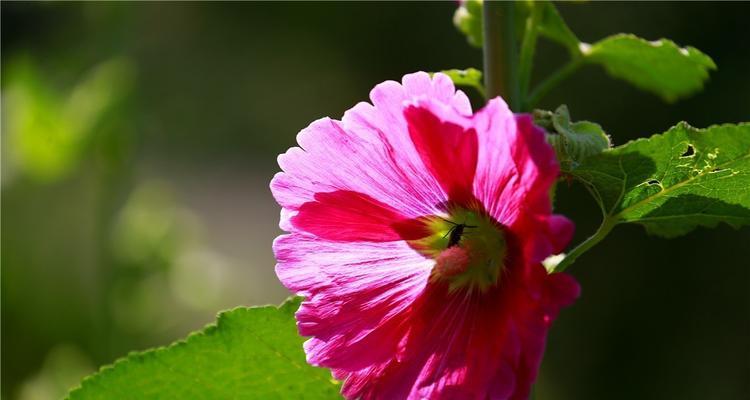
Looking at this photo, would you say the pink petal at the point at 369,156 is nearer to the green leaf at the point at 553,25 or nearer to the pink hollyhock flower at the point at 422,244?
the pink hollyhock flower at the point at 422,244

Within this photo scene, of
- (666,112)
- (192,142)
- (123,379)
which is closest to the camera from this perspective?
(123,379)

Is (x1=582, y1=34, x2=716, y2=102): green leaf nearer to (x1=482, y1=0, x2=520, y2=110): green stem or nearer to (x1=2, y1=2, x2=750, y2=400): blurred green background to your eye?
(x1=482, y1=0, x2=520, y2=110): green stem

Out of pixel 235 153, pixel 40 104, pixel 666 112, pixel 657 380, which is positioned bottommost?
pixel 657 380

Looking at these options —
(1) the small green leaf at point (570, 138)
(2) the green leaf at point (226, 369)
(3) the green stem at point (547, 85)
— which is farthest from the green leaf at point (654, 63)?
(2) the green leaf at point (226, 369)

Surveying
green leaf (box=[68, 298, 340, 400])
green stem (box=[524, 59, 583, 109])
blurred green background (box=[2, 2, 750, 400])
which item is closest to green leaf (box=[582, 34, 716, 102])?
green stem (box=[524, 59, 583, 109])

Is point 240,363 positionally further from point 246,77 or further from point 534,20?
point 246,77

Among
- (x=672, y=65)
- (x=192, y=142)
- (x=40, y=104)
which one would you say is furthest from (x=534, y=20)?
(x=192, y=142)
